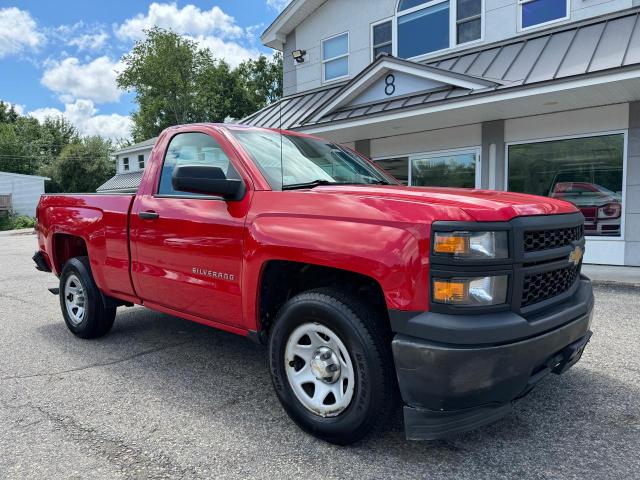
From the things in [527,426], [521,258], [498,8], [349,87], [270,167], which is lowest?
[527,426]

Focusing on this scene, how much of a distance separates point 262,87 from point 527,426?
2026 inches

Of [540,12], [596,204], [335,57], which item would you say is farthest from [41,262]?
[335,57]

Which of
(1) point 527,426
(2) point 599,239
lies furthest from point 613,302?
(1) point 527,426

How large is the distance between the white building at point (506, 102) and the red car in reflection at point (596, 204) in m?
0.02

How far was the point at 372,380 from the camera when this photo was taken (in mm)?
2420

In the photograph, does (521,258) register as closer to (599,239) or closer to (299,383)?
(299,383)

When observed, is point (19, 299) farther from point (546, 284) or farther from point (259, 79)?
point (259, 79)

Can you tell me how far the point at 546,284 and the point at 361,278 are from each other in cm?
99

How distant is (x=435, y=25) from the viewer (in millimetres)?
11508

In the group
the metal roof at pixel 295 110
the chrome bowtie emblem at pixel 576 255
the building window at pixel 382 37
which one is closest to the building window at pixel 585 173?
the building window at pixel 382 37

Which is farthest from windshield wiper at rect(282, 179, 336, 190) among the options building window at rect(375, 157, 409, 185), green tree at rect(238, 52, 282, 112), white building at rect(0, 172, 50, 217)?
green tree at rect(238, 52, 282, 112)

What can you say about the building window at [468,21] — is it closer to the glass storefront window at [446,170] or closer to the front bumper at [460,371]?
the glass storefront window at [446,170]

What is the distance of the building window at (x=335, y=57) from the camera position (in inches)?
524

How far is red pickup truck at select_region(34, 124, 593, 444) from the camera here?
88.5 inches
